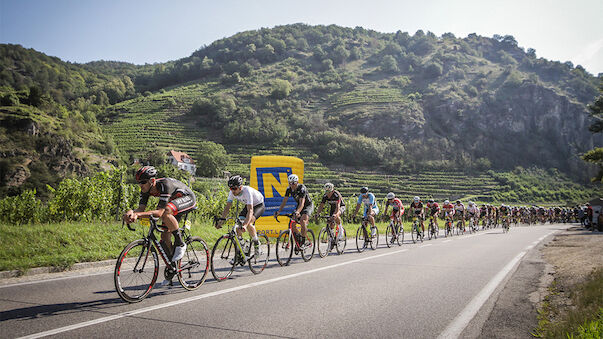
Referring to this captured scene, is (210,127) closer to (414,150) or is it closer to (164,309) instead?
(414,150)

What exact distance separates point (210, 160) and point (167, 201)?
9414cm

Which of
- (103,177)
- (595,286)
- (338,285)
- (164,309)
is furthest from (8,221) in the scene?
(595,286)

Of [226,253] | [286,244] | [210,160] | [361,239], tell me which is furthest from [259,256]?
[210,160]

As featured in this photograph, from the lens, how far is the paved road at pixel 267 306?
4.25 m

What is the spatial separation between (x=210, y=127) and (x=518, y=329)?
13123cm

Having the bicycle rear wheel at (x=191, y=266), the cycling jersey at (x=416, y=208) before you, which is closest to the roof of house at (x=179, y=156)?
the cycling jersey at (x=416, y=208)

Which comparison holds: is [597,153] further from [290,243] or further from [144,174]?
[144,174]

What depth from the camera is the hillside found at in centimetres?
11006

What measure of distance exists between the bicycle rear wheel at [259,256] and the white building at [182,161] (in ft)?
289

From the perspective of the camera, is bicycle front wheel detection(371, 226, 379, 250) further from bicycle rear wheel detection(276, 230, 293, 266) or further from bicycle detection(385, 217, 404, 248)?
bicycle rear wheel detection(276, 230, 293, 266)

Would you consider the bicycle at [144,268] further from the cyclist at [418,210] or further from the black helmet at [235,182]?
the cyclist at [418,210]

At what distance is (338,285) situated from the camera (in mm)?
6863

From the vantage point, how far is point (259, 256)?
7.95m

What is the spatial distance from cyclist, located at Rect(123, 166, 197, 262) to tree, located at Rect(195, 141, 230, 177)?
91466 millimetres
